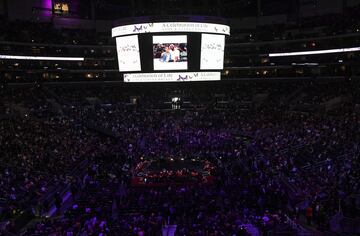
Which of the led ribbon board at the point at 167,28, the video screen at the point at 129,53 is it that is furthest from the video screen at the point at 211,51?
the video screen at the point at 129,53

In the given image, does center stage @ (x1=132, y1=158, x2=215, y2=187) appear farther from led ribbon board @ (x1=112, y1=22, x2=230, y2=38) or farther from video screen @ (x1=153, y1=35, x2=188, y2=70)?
led ribbon board @ (x1=112, y1=22, x2=230, y2=38)

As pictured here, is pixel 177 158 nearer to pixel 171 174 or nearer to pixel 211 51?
pixel 171 174

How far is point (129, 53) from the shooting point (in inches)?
1626

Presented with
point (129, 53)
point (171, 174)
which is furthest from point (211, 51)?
point (171, 174)

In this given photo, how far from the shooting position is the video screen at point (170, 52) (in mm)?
40000

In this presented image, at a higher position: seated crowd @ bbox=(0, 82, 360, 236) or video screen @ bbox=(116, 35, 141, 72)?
video screen @ bbox=(116, 35, 141, 72)

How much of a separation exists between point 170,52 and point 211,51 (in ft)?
14.0

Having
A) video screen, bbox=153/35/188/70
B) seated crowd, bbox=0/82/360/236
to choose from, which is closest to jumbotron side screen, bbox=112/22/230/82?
video screen, bbox=153/35/188/70

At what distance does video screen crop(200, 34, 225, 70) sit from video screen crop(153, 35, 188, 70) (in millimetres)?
1938

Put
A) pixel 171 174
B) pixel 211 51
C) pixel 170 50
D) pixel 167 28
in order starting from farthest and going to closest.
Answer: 1. pixel 211 51
2. pixel 170 50
3. pixel 167 28
4. pixel 171 174

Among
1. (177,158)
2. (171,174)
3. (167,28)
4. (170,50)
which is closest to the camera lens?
(171,174)

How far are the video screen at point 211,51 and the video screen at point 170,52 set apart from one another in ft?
6.36

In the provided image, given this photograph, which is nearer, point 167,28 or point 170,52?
point 167,28

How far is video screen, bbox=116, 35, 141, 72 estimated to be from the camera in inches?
1601
